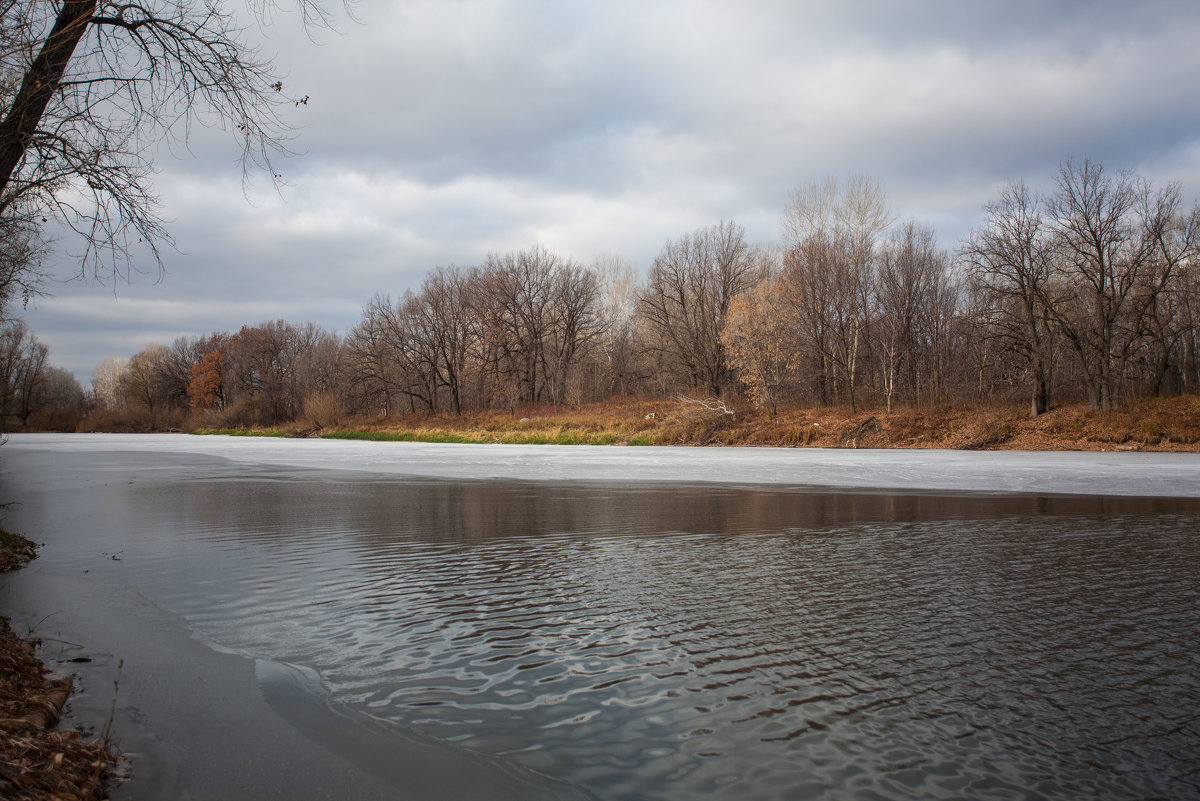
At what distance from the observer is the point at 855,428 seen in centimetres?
2794

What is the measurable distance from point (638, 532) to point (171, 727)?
5.68 m

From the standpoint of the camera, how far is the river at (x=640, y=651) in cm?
282

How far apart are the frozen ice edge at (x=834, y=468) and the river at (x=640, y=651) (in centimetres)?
381

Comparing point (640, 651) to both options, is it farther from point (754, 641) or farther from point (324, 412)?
point (324, 412)

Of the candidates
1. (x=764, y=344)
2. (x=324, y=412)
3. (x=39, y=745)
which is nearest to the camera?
(x=39, y=745)

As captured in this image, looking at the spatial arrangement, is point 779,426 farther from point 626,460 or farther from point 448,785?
point 448,785

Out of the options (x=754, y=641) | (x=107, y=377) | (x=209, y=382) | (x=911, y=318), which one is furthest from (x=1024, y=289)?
(x=107, y=377)

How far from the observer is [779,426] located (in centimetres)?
2970

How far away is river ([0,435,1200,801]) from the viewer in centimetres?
282

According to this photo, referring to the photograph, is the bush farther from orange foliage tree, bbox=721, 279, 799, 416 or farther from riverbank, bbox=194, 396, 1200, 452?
orange foliage tree, bbox=721, 279, 799, 416

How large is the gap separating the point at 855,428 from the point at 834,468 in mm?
11775

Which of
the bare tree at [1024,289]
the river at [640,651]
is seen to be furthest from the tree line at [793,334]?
the river at [640,651]

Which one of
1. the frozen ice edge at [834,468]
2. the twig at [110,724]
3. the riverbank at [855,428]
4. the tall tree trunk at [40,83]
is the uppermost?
the tall tree trunk at [40,83]

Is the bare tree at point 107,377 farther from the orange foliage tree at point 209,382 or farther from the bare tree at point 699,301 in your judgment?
the bare tree at point 699,301
